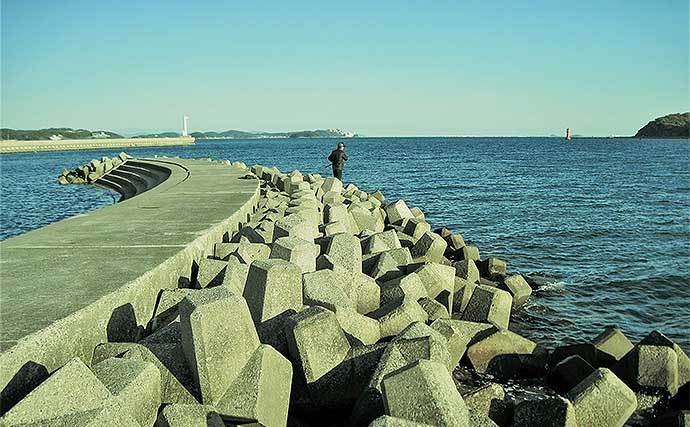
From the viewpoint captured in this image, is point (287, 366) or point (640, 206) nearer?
point (287, 366)

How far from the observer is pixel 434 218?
1360 cm

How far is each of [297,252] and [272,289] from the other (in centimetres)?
105

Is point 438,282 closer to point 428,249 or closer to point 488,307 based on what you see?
point 488,307

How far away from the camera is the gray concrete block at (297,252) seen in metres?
4.24

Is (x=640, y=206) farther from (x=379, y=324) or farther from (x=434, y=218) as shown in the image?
(x=379, y=324)

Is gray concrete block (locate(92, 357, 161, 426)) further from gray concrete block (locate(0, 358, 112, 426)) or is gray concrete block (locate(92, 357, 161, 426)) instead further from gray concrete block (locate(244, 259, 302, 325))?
gray concrete block (locate(244, 259, 302, 325))

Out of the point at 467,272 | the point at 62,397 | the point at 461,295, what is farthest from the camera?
the point at 467,272

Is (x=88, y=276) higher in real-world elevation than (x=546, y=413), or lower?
higher

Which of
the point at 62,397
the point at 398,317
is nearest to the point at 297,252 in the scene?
the point at 398,317

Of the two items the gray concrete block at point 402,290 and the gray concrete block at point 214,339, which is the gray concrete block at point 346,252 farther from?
the gray concrete block at point 214,339

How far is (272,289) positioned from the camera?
321 centimetres

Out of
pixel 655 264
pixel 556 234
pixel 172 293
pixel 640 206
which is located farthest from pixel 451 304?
pixel 640 206

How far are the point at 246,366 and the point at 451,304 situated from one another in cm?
279

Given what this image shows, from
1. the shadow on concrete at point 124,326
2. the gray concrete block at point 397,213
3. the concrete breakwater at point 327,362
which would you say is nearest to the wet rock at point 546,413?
the concrete breakwater at point 327,362
